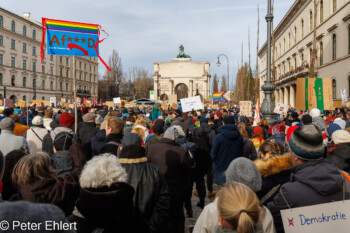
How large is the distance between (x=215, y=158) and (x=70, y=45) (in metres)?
4.15

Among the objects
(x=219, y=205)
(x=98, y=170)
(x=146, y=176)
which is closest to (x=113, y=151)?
(x=146, y=176)

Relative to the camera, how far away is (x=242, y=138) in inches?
224

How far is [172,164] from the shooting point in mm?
4207

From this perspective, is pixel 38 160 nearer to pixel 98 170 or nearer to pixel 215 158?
pixel 98 170

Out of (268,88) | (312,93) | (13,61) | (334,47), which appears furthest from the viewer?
(13,61)

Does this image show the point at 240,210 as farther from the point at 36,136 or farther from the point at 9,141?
the point at 36,136

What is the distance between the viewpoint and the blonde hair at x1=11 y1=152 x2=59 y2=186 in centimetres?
265

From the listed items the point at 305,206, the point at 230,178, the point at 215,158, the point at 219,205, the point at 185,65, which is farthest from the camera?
the point at 185,65

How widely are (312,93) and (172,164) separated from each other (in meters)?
7.05

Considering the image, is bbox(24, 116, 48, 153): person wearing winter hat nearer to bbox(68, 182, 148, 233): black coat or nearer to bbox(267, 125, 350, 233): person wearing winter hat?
bbox(68, 182, 148, 233): black coat

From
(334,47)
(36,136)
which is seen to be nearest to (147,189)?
(36,136)

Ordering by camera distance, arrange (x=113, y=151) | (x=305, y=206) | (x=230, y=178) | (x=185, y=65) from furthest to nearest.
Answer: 1. (x=185, y=65)
2. (x=113, y=151)
3. (x=230, y=178)
4. (x=305, y=206)

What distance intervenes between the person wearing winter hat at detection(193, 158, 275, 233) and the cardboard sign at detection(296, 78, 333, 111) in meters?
7.48

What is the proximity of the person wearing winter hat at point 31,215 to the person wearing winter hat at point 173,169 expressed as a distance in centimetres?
295
